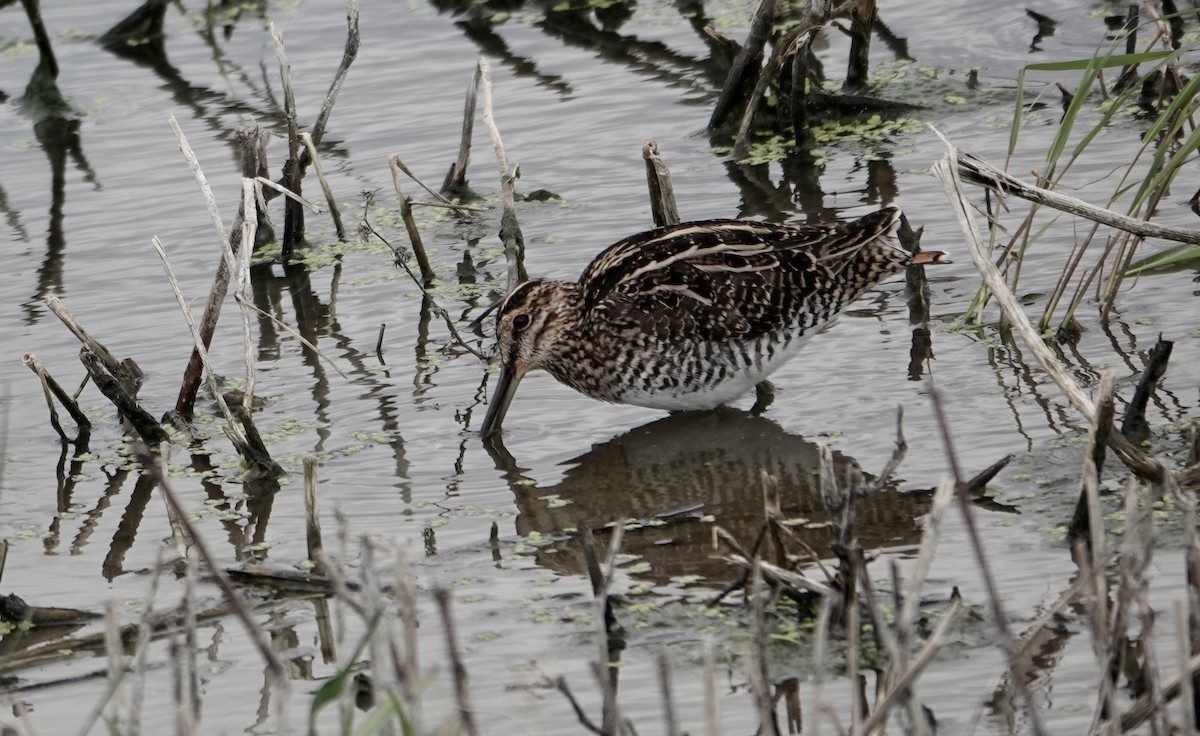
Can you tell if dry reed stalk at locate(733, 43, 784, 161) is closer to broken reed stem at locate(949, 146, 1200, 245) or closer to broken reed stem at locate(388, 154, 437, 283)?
broken reed stem at locate(388, 154, 437, 283)

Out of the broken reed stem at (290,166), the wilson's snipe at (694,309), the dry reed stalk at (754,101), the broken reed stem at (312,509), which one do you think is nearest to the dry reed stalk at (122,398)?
the wilson's snipe at (694,309)

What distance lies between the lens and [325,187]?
816cm

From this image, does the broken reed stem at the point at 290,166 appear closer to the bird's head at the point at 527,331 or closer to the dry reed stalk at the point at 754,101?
the bird's head at the point at 527,331

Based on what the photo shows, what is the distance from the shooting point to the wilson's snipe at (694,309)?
21.9 ft

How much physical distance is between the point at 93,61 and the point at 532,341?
21.7ft

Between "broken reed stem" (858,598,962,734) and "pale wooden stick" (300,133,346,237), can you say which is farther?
"pale wooden stick" (300,133,346,237)

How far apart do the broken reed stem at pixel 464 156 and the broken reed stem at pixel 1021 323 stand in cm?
372

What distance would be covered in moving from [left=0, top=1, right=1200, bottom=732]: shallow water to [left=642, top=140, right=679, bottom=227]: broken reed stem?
60 centimetres

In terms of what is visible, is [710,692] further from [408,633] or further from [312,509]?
[312,509]

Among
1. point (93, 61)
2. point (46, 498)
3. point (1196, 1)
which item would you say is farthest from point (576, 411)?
point (93, 61)

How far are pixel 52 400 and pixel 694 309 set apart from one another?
2.48 m

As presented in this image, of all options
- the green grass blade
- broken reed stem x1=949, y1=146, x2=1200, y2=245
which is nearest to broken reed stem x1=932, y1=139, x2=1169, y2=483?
broken reed stem x1=949, y1=146, x2=1200, y2=245

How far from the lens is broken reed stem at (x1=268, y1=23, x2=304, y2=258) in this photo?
7727 mm

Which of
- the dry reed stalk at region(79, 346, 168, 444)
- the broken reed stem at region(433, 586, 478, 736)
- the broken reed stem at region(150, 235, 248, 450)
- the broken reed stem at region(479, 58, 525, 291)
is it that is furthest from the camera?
the broken reed stem at region(479, 58, 525, 291)
